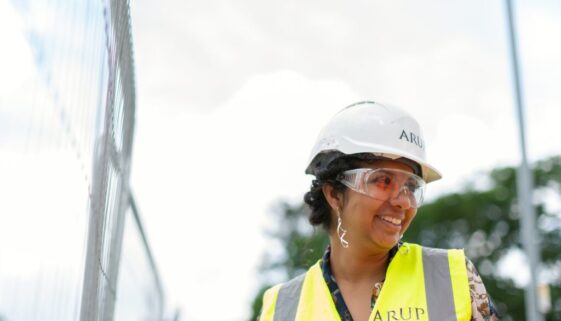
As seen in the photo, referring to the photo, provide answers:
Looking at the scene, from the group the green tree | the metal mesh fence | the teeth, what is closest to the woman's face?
the teeth

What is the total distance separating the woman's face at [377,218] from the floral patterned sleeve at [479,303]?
0.35 meters

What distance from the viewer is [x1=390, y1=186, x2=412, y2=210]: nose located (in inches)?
144

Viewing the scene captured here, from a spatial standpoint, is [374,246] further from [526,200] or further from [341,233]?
[526,200]

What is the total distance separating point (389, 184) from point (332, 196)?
38 centimetres

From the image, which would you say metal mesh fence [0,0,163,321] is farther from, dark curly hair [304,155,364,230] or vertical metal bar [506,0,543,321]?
vertical metal bar [506,0,543,321]

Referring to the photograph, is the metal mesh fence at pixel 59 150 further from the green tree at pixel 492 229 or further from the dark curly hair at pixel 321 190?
the green tree at pixel 492 229

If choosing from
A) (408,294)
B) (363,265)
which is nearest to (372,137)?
(363,265)

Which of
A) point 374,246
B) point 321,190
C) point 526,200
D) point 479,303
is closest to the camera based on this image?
point 479,303

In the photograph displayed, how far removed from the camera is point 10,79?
191cm

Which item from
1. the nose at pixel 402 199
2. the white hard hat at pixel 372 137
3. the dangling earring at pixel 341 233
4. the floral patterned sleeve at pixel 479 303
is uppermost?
the white hard hat at pixel 372 137

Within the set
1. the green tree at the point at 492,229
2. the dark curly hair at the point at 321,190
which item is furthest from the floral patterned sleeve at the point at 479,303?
the green tree at the point at 492,229

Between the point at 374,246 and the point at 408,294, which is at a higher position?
the point at 374,246

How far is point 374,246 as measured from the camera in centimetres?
375

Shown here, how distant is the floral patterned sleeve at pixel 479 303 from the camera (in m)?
3.34
